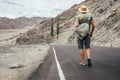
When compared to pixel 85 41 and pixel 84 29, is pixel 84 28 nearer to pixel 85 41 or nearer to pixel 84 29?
pixel 84 29

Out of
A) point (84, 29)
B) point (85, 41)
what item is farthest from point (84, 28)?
point (85, 41)

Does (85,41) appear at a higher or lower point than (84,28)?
lower

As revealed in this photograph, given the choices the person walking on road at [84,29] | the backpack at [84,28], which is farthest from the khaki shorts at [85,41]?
the backpack at [84,28]

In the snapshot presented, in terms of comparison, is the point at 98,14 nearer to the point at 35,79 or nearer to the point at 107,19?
the point at 107,19

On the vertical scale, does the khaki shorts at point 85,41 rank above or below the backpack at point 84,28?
below

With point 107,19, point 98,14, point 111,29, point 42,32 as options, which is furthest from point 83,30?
point 42,32

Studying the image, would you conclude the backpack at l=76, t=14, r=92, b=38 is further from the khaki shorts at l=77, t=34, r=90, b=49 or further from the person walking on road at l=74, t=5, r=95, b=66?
the khaki shorts at l=77, t=34, r=90, b=49

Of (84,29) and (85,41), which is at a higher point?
(84,29)

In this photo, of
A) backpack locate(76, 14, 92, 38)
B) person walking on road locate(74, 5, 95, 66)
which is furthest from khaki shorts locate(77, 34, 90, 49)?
backpack locate(76, 14, 92, 38)

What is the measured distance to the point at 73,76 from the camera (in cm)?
1065

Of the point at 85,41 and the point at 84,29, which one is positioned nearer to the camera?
the point at 84,29

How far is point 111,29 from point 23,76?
1750 inches

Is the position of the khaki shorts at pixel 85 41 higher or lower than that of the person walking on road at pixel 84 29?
lower

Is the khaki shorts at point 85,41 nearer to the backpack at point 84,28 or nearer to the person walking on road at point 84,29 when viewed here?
the person walking on road at point 84,29
